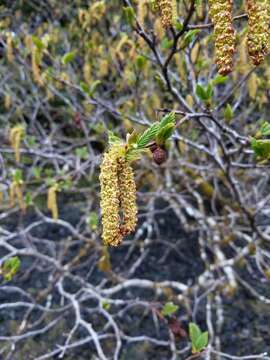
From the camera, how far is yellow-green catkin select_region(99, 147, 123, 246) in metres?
0.69

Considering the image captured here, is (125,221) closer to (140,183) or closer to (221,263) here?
(221,263)

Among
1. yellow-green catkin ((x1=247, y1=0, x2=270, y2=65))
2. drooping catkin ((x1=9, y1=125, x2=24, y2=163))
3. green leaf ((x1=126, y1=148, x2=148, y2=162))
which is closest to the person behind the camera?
yellow-green catkin ((x1=247, y1=0, x2=270, y2=65))

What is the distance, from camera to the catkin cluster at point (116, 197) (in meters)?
0.69

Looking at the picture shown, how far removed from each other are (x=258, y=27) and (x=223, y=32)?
2.3 inches

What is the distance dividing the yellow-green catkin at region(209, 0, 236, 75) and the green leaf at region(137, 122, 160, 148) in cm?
16

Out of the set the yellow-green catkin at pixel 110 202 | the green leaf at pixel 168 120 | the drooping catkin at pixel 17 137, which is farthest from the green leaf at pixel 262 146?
the drooping catkin at pixel 17 137

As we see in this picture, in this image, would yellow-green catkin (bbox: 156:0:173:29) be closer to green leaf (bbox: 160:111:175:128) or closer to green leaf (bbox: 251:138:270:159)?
green leaf (bbox: 160:111:175:128)

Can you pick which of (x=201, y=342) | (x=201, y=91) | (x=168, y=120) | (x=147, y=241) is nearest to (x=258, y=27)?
(x=168, y=120)

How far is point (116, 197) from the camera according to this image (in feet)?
2.32

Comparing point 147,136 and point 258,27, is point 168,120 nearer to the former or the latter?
point 147,136

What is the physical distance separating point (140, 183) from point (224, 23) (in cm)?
247

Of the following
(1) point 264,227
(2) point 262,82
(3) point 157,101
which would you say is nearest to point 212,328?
(1) point 264,227

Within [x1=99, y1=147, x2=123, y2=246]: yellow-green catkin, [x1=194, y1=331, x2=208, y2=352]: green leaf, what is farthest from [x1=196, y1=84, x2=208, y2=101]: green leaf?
[x1=194, y1=331, x2=208, y2=352]: green leaf

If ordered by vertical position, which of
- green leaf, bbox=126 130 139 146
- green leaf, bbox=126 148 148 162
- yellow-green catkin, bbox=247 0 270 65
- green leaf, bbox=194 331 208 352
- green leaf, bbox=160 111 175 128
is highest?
yellow-green catkin, bbox=247 0 270 65
